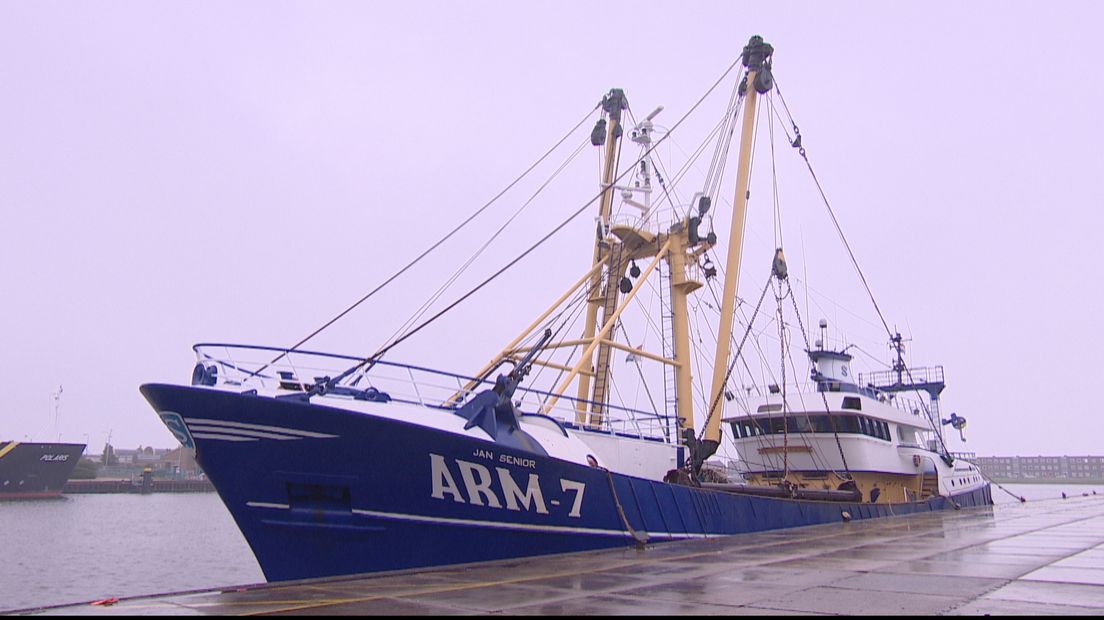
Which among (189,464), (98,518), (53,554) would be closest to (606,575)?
(53,554)

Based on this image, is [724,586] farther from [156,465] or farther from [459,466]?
[156,465]

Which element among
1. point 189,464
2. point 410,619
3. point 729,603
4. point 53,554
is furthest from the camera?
point 189,464

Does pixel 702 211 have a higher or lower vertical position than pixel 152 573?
higher

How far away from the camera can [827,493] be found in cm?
2397

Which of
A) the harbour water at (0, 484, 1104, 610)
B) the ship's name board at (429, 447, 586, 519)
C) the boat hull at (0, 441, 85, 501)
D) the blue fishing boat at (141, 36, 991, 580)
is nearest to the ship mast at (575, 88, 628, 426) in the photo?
the blue fishing boat at (141, 36, 991, 580)

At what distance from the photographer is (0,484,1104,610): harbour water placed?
2273 cm

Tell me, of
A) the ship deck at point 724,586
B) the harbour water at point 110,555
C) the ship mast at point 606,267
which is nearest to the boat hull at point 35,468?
the harbour water at point 110,555

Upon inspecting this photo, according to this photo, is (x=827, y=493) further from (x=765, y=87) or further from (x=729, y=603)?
(x=729, y=603)

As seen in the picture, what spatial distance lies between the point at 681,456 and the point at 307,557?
33.8 feet

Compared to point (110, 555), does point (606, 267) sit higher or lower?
higher

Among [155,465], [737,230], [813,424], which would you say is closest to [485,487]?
[737,230]

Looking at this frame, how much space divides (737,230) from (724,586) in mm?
16480

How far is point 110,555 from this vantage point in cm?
3103

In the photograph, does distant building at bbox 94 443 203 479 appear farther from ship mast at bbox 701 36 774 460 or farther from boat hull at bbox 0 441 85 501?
ship mast at bbox 701 36 774 460
